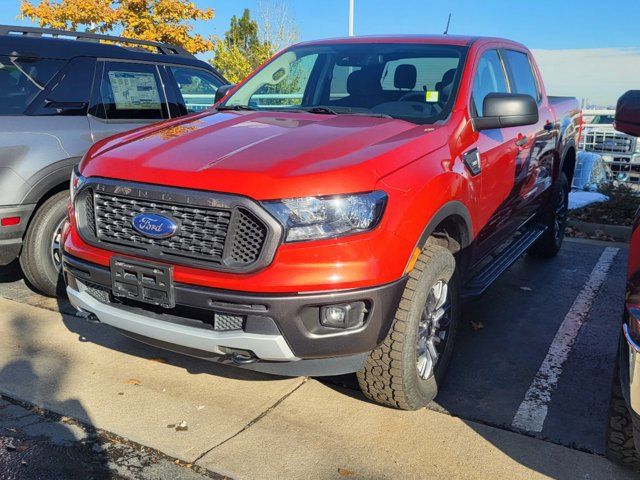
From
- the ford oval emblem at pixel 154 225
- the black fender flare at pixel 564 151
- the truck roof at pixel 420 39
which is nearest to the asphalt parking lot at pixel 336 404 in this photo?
the ford oval emblem at pixel 154 225

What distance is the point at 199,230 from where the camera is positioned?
8.91 feet

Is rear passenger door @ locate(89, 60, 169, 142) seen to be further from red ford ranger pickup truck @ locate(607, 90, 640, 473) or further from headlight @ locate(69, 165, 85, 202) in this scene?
red ford ranger pickup truck @ locate(607, 90, 640, 473)

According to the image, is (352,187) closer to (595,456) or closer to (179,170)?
(179,170)

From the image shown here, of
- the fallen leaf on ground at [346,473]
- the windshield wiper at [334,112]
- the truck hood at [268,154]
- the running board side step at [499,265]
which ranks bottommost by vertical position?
the fallen leaf on ground at [346,473]

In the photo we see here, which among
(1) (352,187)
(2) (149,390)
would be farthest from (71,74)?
(1) (352,187)

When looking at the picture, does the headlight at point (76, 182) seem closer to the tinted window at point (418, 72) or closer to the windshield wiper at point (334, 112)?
the windshield wiper at point (334, 112)

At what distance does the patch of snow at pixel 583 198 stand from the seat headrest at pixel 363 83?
4.97 m

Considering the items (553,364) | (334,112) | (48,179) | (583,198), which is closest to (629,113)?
(334,112)

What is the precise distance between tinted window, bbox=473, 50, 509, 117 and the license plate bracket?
215 cm

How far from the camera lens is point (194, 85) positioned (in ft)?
19.7

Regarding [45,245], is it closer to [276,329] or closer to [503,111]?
[276,329]

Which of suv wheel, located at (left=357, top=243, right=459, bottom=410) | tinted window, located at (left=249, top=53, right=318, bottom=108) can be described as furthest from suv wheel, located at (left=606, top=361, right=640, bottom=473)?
tinted window, located at (left=249, top=53, right=318, bottom=108)

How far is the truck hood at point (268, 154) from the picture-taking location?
2637mm

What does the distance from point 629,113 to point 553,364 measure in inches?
70.3
